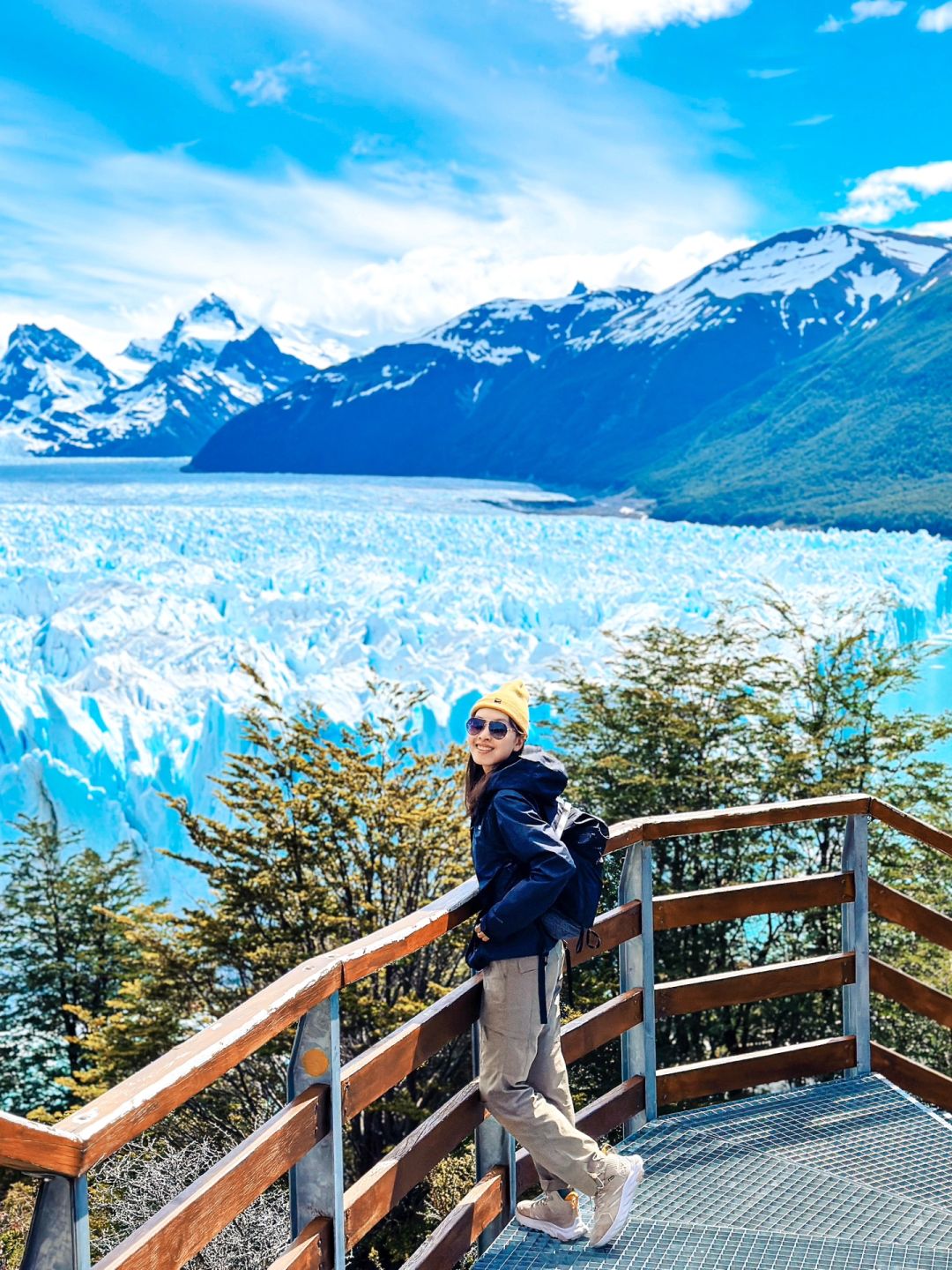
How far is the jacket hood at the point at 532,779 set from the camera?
254 cm

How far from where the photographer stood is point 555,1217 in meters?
2.72

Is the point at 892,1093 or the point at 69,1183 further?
the point at 892,1093

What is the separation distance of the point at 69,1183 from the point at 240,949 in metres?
9.77

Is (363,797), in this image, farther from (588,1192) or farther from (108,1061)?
(588,1192)

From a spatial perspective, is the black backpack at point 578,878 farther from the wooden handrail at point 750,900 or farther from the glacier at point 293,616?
the glacier at point 293,616

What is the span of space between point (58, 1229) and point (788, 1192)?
2.12 metres

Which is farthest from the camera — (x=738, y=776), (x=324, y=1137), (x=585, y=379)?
(x=585, y=379)

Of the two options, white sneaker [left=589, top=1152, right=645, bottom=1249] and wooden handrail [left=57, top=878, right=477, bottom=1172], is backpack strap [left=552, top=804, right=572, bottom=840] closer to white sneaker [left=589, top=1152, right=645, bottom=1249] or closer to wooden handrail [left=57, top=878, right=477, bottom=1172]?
wooden handrail [left=57, top=878, right=477, bottom=1172]

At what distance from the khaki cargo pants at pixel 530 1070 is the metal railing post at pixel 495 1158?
Answer: 0.09 meters

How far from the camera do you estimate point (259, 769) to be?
38.6 ft

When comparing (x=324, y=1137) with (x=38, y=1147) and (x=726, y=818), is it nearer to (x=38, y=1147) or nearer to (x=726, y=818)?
(x=38, y=1147)

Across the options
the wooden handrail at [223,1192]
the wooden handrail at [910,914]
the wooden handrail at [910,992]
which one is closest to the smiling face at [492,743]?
the wooden handrail at [223,1192]

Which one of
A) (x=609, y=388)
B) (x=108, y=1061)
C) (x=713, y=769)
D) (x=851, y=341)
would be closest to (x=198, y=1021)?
(x=108, y=1061)

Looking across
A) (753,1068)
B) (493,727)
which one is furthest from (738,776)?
(493,727)
